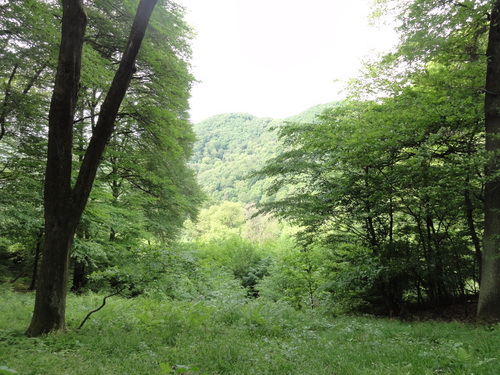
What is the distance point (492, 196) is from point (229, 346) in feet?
20.4

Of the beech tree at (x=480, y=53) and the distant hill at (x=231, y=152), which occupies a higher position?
the distant hill at (x=231, y=152)

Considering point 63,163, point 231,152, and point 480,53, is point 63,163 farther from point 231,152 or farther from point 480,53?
point 231,152

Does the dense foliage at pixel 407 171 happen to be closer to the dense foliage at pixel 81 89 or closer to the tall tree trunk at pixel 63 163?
the dense foliage at pixel 81 89

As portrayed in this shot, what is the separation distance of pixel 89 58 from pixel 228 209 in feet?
138

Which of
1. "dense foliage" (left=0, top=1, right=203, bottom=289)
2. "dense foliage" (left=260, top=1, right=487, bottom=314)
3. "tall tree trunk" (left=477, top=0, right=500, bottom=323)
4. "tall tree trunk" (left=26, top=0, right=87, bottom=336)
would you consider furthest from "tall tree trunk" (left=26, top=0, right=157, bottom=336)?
"tall tree trunk" (left=477, top=0, right=500, bottom=323)

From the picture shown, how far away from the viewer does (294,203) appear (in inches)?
389

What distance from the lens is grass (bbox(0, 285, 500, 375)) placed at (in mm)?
3523

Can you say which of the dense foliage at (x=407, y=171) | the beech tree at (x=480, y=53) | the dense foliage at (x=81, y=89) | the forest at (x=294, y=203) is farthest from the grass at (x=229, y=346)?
the dense foliage at (x=407, y=171)

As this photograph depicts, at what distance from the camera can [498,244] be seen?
5777 millimetres

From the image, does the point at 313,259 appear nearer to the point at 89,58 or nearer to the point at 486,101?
the point at 486,101

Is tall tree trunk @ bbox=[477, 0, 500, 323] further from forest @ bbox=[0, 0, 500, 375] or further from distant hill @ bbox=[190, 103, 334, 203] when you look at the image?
distant hill @ bbox=[190, 103, 334, 203]

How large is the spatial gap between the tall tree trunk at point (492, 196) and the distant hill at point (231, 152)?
67.1m

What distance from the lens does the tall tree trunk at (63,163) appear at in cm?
456

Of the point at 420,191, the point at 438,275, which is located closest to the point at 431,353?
the point at 420,191
